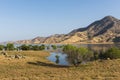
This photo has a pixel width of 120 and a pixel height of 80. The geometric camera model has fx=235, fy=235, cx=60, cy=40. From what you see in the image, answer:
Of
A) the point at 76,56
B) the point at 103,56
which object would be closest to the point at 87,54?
the point at 76,56

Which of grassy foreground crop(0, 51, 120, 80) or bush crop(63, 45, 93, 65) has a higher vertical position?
bush crop(63, 45, 93, 65)

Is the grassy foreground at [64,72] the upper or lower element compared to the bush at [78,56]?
lower

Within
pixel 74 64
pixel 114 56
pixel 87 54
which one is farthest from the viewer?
pixel 114 56

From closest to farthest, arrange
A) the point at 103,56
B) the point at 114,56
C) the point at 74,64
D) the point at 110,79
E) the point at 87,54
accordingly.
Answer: the point at 110,79, the point at 74,64, the point at 87,54, the point at 114,56, the point at 103,56

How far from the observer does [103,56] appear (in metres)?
92.6

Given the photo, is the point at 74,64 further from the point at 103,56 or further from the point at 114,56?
the point at 103,56

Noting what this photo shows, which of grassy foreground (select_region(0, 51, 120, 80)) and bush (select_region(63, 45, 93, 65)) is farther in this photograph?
bush (select_region(63, 45, 93, 65))

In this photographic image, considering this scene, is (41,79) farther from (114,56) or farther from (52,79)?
(114,56)

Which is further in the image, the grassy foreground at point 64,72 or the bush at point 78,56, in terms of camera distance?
the bush at point 78,56

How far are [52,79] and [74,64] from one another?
36.6 meters

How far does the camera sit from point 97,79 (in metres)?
32.4

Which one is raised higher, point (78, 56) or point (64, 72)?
point (78, 56)

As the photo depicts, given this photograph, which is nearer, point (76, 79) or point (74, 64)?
point (76, 79)

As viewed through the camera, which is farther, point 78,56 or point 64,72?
point 78,56
